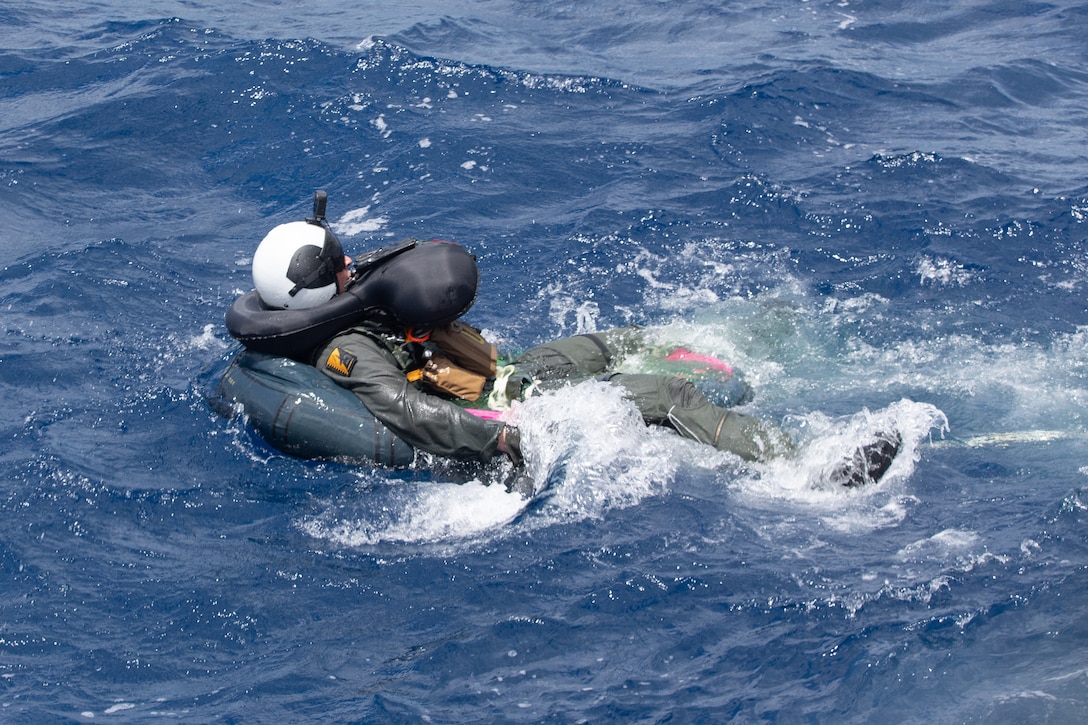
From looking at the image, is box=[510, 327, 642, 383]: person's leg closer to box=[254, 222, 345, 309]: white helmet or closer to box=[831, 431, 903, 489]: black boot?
box=[254, 222, 345, 309]: white helmet

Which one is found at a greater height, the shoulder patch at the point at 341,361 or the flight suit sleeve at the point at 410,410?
the shoulder patch at the point at 341,361

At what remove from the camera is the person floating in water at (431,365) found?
708cm

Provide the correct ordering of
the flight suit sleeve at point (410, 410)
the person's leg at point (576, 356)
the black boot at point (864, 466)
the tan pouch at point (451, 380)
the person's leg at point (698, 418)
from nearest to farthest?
the black boot at point (864, 466) → the flight suit sleeve at point (410, 410) → the person's leg at point (698, 418) → the tan pouch at point (451, 380) → the person's leg at point (576, 356)

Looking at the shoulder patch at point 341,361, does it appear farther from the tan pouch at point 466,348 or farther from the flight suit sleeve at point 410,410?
the tan pouch at point 466,348

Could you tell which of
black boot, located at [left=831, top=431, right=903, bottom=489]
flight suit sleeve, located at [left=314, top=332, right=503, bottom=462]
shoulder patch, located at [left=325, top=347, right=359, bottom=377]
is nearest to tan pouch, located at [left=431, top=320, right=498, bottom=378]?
flight suit sleeve, located at [left=314, top=332, right=503, bottom=462]

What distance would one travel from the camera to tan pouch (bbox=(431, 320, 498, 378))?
7.66 meters

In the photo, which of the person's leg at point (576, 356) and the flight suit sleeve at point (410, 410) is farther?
the person's leg at point (576, 356)

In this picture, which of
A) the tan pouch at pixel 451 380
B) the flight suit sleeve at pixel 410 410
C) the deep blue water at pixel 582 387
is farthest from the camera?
the tan pouch at pixel 451 380

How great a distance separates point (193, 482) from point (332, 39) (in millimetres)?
9622

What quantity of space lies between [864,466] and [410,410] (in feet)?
9.53

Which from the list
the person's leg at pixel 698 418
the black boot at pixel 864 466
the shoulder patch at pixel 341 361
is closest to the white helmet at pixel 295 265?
the shoulder patch at pixel 341 361

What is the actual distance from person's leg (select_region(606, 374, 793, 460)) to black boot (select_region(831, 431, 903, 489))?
0.47 m

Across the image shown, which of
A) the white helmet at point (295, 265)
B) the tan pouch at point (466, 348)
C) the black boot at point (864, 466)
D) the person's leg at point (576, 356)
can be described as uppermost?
the white helmet at point (295, 265)

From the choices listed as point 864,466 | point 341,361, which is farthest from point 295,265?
point 864,466
